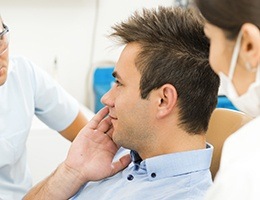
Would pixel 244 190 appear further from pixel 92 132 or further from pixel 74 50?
pixel 74 50

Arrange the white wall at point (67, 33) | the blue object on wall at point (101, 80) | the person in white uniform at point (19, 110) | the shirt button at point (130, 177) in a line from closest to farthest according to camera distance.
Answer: the shirt button at point (130, 177), the person in white uniform at point (19, 110), the white wall at point (67, 33), the blue object on wall at point (101, 80)

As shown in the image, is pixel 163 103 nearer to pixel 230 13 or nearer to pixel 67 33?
pixel 230 13

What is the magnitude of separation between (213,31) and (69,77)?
2.07m

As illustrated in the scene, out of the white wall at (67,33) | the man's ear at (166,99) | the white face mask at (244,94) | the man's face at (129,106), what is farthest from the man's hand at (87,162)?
the white wall at (67,33)

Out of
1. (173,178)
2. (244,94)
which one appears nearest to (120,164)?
(173,178)

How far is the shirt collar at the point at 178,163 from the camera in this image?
1130 millimetres

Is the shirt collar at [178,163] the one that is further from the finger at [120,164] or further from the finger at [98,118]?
the finger at [98,118]

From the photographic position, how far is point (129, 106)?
3.86 feet

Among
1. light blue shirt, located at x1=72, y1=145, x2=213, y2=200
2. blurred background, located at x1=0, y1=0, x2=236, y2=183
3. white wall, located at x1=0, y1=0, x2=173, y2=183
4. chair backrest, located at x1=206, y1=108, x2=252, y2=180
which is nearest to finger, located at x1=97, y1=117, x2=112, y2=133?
light blue shirt, located at x1=72, y1=145, x2=213, y2=200

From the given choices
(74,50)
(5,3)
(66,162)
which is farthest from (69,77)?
(66,162)

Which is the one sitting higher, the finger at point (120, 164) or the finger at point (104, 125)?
the finger at point (104, 125)

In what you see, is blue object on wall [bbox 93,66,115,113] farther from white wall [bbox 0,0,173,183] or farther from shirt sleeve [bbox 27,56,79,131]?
shirt sleeve [bbox 27,56,79,131]

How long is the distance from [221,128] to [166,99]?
0.41m

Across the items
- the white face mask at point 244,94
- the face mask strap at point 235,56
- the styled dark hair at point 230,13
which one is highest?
the styled dark hair at point 230,13
